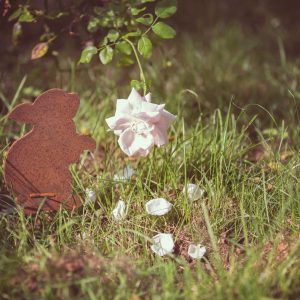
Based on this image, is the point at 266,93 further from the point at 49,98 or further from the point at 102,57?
the point at 49,98

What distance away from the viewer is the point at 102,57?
170 cm

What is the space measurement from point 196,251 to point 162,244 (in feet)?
0.35

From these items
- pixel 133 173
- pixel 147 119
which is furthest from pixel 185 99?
pixel 147 119

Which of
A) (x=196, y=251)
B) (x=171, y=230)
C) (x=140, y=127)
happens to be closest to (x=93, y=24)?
(x=140, y=127)

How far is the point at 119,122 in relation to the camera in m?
1.55

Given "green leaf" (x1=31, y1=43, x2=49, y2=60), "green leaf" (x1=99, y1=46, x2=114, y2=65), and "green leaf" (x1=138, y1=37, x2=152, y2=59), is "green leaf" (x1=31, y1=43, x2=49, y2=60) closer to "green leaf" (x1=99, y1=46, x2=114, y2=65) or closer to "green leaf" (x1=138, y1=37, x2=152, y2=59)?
"green leaf" (x1=99, y1=46, x2=114, y2=65)

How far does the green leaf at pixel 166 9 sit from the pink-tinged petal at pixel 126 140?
42 centimetres

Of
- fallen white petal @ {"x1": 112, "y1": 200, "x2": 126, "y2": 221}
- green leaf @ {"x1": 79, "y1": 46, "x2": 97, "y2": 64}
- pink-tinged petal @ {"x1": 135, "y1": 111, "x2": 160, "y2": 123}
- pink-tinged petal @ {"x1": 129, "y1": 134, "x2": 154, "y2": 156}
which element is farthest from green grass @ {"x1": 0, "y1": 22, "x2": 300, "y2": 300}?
green leaf @ {"x1": 79, "y1": 46, "x2": 97, "y2": 64}

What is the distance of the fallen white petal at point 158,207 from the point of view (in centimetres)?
157

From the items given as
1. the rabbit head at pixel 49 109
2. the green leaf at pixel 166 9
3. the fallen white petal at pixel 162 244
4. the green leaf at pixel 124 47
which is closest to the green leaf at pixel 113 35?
the green leaf at pixel 124 47

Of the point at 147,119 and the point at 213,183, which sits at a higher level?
the point at 147,119

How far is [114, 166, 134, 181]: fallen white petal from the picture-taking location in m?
1.74

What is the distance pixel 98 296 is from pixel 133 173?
60 cm

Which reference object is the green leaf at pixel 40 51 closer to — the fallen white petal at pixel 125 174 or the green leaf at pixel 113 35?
the green leaf at pixel 113 35
